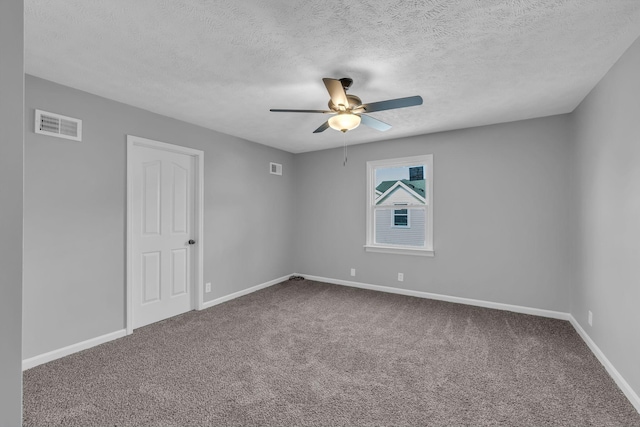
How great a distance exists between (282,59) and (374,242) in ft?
11.2

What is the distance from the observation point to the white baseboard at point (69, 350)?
2.51 meters

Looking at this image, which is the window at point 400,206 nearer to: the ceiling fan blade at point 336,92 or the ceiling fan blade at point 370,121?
the ceiling fan blade at point 370,121

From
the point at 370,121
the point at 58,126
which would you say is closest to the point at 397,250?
the point at 370,121

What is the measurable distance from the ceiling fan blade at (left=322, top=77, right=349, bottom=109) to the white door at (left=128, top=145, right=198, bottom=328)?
2.29 metres

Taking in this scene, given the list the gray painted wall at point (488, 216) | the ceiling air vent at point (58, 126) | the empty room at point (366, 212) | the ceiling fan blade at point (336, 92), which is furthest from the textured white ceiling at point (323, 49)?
the gray painted wall at point (488, 216)

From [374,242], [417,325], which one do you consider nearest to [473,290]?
[417,325]

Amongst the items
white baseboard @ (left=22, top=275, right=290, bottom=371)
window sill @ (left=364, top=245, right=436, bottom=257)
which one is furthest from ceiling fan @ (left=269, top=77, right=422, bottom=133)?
white baseboard @ (left=22, top=275, right=290, bottom=371)

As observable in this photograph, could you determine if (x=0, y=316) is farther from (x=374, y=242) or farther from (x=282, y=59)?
(x=374, y=242)

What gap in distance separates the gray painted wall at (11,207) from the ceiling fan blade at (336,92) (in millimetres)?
1763

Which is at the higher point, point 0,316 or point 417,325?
point 0,316

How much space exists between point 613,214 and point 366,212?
9.97 ft

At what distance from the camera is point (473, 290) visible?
13.6 ft

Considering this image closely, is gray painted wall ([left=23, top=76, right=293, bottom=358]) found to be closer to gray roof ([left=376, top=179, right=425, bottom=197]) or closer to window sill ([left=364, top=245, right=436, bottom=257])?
window sill ([left=364, top=245, right=436, bottom=257])

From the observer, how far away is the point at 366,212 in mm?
5004
